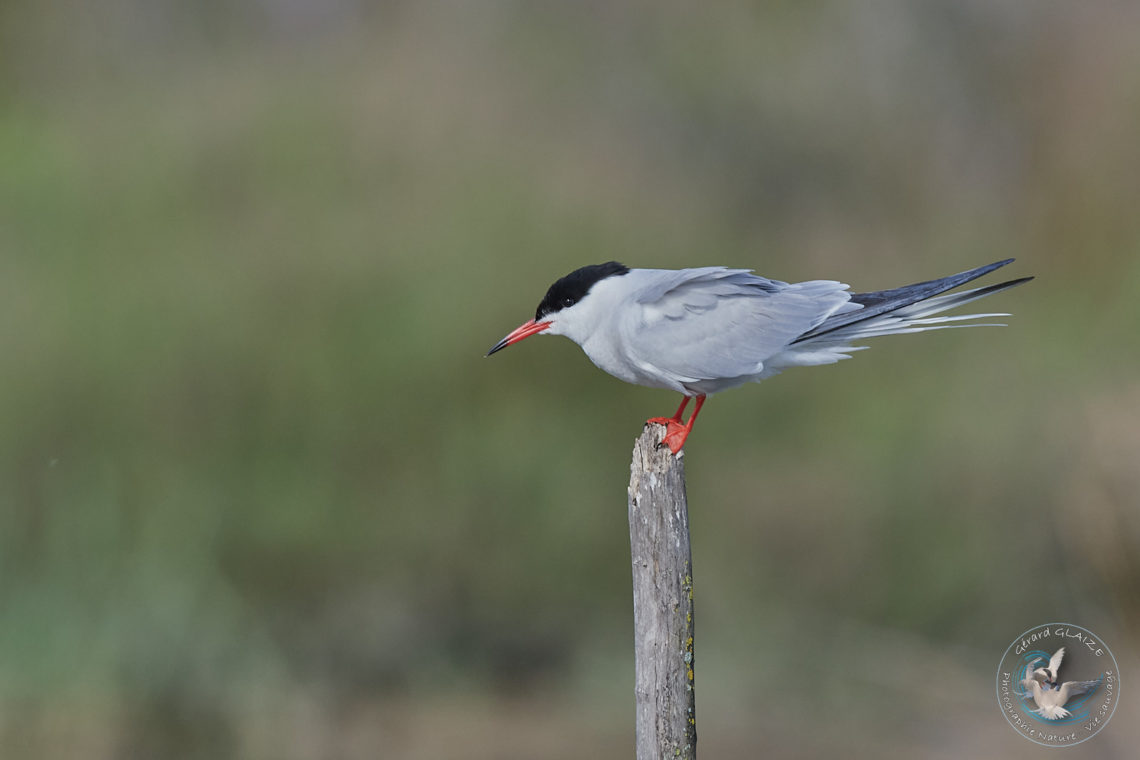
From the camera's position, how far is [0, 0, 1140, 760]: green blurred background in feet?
15.8

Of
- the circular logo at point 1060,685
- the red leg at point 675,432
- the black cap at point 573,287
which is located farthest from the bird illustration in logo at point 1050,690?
the black cap at point 573,287

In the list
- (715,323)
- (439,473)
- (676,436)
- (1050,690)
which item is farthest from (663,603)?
(439,473)

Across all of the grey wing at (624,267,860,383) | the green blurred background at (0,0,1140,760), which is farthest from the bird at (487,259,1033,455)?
the green blurred background at (0,0,1140,760)

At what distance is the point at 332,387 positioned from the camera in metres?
5.11

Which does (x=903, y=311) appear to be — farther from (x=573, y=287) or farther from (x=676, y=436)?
(x=573, y=287)

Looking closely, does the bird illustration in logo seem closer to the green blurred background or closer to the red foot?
the green blurred background

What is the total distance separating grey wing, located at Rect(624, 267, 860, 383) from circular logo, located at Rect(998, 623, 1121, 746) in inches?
71.8

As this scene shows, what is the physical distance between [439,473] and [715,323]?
2.51 metres

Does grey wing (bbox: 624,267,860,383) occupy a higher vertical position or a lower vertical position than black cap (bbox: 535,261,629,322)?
lower

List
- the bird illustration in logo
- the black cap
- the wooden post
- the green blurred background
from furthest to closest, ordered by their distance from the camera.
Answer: the green blurred background → the bird illustration in logo → the black cap → the wooden post

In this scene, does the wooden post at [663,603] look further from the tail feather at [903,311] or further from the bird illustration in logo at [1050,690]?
the bird illustration in logo at [1050,690]

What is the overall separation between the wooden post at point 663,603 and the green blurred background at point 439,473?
7.90ft

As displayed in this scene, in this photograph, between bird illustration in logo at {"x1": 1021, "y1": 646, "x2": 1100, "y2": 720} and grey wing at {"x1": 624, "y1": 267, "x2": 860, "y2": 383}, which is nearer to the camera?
grey wing at {"x1": 624, "y1": 267, "x2": 860, "y2": 383}

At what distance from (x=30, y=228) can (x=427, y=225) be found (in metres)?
1.83
